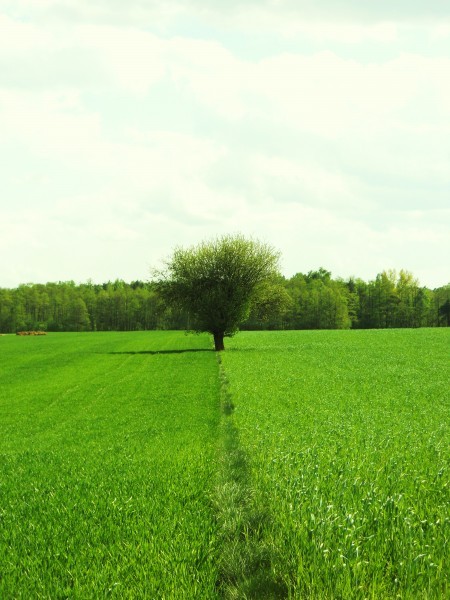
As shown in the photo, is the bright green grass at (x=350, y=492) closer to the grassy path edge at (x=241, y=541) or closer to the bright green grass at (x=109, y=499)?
the grassy path edge at (x=241, y=541)

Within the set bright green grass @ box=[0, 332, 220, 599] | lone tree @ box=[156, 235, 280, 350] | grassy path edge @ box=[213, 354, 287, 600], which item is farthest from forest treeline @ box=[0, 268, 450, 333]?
grassy path edge @ box=[213, 354, 287, 600]

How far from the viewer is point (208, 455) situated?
45.5 feet

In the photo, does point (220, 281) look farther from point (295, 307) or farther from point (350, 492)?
point (295, 307)

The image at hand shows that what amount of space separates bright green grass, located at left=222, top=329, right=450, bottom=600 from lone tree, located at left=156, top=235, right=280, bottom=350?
3225 cm

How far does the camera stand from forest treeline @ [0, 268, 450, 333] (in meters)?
152

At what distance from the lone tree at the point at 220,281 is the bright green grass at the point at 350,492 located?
3225 centimetres

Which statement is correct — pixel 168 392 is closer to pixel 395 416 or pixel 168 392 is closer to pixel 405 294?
pixel 395 416

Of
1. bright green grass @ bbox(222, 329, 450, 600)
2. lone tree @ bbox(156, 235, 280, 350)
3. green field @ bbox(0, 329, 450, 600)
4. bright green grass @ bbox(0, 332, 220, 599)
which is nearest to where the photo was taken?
bright green grass @ bbox(222, 329, 450, 600)

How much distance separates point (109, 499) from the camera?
9.76m

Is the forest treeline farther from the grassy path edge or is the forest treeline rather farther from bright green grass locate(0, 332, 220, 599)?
the grassy path edge

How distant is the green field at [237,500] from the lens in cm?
643

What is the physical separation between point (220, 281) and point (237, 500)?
44.7m

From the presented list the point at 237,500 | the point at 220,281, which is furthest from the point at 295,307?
the point at 237,500

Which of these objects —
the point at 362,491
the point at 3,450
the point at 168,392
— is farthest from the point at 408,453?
the point at 168,392
